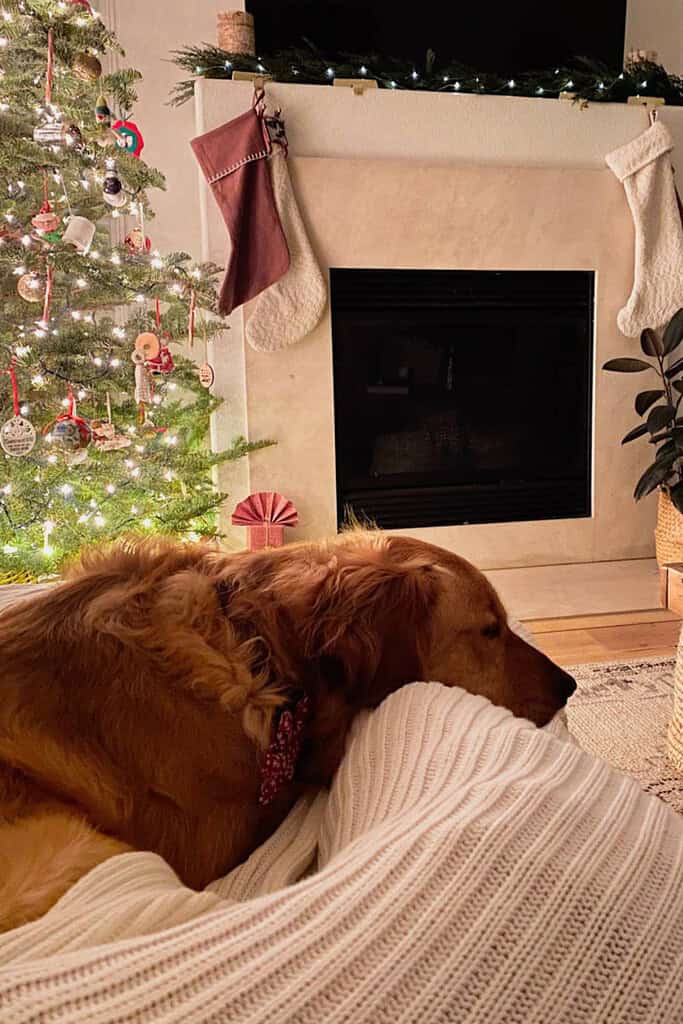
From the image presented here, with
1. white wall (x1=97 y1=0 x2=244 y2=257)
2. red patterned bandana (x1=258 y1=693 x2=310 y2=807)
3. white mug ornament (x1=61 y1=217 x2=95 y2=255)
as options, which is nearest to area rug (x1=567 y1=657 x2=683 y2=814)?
red patterned bandana (x1=258 y1=693 x2=310 y2=807)

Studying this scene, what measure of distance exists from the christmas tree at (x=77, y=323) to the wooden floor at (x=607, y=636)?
131cm

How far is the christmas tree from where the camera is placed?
2.18 metres

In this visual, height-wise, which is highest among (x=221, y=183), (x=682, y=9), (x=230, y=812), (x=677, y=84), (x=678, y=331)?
(x=682, y=9)

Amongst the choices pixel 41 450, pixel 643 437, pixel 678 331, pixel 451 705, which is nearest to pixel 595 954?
pixel 451 705

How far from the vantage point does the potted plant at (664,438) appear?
3.27 metres

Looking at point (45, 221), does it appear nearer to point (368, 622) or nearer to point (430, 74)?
point (368, 622)

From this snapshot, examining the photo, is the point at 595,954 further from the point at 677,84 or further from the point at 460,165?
the point at 677,84

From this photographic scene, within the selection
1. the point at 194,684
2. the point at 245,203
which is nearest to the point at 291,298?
the point at 245,203

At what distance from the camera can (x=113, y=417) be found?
280cm

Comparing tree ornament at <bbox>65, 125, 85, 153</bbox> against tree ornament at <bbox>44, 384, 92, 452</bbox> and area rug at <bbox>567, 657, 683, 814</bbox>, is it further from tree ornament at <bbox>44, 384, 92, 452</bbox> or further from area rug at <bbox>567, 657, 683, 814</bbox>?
area rug at <bbox>567, 657, 683, 814</bbox>

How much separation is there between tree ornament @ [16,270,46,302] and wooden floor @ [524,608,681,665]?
1926 millimetres

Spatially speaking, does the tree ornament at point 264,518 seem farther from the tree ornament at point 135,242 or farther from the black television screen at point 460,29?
the black television screen at point 460,29

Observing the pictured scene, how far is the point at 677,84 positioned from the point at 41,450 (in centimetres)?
318

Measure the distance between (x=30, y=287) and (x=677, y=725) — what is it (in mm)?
2039
